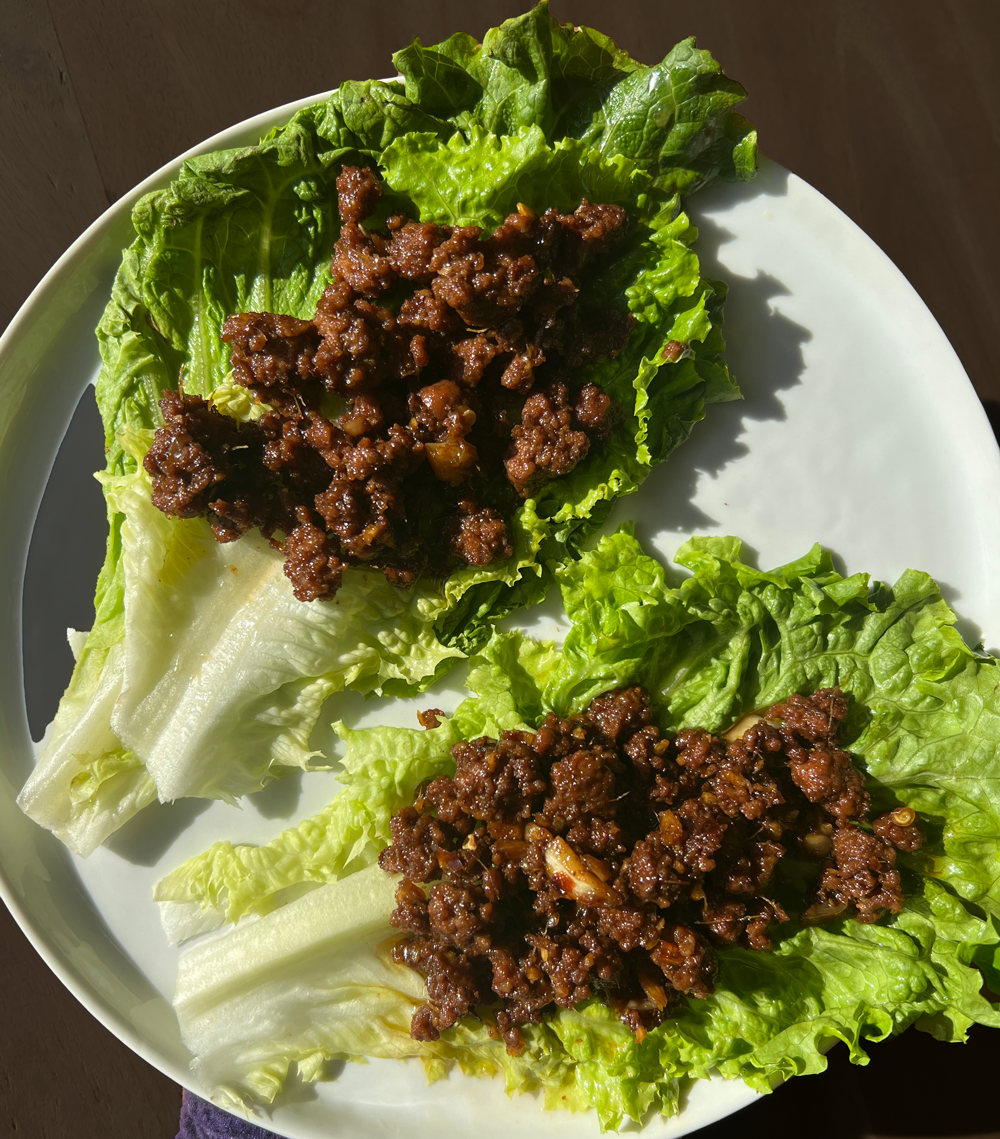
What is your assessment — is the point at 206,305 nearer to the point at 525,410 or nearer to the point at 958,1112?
the point at 525,410

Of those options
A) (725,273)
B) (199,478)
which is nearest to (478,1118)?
(199,478)

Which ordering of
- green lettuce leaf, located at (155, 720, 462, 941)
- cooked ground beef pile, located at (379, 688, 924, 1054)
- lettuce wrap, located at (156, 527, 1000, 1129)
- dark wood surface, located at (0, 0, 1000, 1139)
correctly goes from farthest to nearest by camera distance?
dark wood surface, located at (0, 0, 1000, 1139), green lettuce leaf, located at (155, 720, 462, 941), lettuce wrap, located at (156, 527, 1000, 1129), cooked ground beef pile, located at (379, 688, 924, 1054)

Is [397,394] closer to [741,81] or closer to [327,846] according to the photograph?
[327,846]

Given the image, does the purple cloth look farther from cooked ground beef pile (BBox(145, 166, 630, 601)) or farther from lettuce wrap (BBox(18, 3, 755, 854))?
cooked ground beef pile (BBox(145, 166, 630, 601))

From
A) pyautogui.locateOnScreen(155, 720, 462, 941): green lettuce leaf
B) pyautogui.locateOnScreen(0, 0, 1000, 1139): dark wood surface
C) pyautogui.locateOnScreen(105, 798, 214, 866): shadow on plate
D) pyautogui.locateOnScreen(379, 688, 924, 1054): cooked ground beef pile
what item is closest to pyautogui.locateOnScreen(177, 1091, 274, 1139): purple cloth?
pyautogui.locateOnScreen(155, 720, 462, 941): green lettuce leaf

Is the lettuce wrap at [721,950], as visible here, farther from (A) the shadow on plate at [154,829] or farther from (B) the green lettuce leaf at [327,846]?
(A) the shadow on plate at [154,829]

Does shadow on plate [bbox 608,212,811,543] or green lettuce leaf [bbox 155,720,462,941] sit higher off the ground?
shadow on plate [bbox 608,212,811,543]

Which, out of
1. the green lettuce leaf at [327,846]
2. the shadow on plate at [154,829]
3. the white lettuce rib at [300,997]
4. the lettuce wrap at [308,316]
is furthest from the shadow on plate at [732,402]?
the shadow on plate at [154,829]
